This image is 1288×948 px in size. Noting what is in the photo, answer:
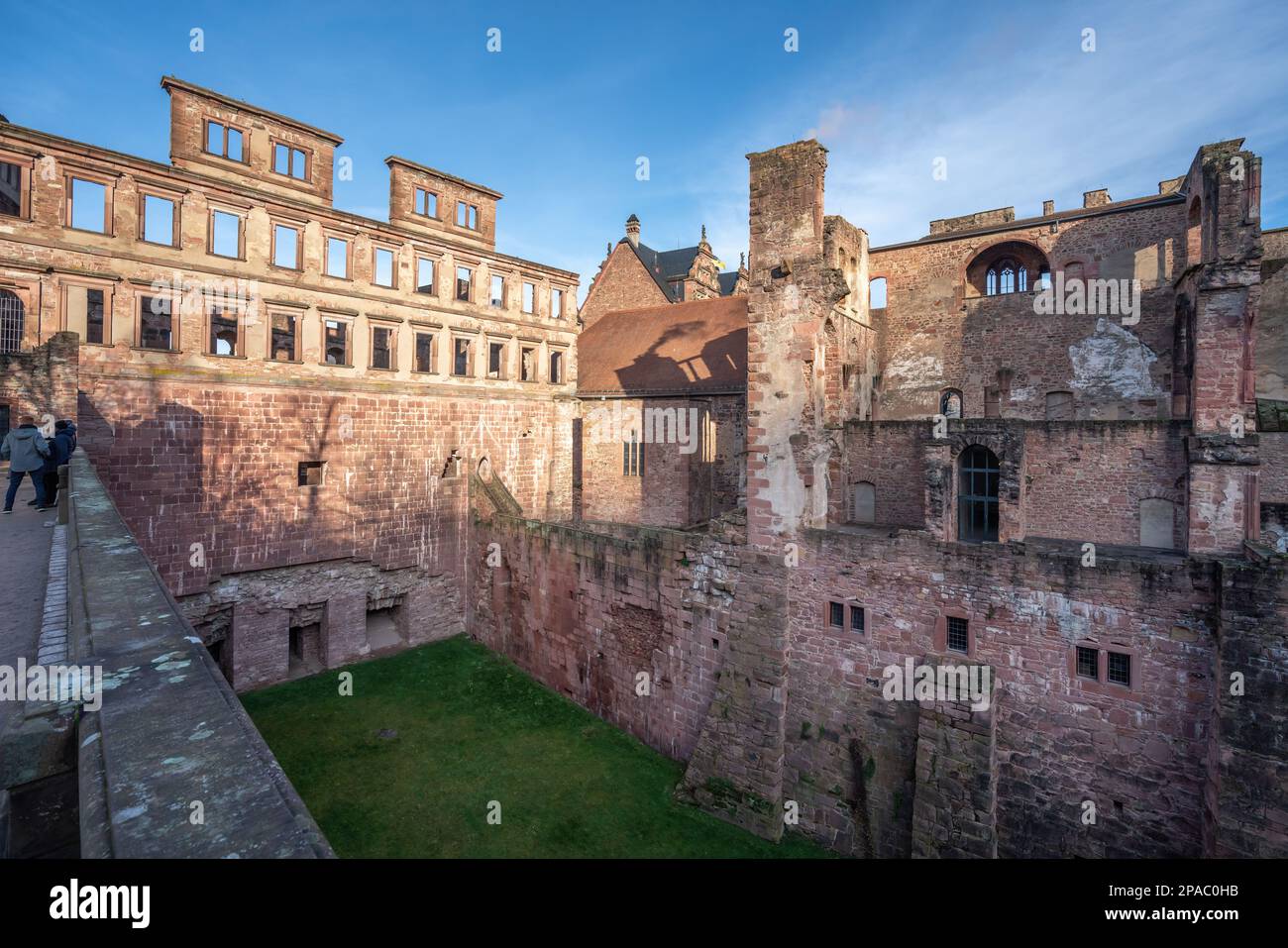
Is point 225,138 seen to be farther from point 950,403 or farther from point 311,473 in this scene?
point 950,403

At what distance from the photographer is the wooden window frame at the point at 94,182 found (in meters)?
15.3

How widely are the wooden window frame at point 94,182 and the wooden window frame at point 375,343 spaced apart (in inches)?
256

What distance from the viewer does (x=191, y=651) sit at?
329cm

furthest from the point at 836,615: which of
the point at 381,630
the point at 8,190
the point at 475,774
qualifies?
the point at 8,190

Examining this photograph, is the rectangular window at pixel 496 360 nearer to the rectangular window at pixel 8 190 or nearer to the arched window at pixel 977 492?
the rectangular window at pixel 8 190

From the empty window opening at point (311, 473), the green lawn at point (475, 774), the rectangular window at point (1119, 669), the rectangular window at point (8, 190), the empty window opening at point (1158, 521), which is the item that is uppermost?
the rectangular window at point (8, 190)


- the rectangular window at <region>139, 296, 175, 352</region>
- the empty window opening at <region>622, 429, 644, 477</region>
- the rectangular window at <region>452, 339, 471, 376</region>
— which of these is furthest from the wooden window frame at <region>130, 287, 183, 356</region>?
the empty window opening at <region>622, 429, 644, 477</region>

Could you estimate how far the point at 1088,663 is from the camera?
10328 millimetres

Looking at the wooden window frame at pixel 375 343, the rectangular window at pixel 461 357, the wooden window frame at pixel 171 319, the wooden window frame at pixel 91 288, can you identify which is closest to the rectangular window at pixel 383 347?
the wooden window frame at pixel 375 343

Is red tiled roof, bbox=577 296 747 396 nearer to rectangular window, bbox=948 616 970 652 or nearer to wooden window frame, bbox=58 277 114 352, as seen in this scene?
rectangular window, bbox=948 616 970 652

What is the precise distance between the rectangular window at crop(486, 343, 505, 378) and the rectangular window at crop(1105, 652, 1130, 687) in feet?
65.2

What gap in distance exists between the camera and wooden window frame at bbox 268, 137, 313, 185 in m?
18.8

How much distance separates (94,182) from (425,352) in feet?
30.1

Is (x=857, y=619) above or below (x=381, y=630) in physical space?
above
